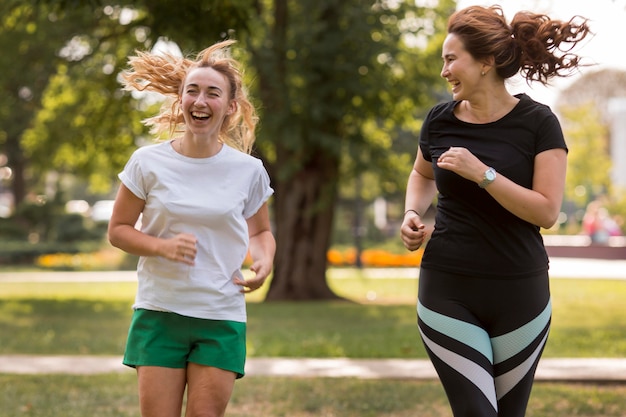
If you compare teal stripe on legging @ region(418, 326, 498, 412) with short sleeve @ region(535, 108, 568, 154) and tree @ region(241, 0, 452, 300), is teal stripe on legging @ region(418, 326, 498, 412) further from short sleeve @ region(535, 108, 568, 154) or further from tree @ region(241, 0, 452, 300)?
tree @ region(241, 0, 452, 300)

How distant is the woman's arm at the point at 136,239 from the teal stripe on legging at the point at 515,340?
116cm

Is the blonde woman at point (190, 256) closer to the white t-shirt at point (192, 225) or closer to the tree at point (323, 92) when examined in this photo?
the white t-shirt at point (192, 225)

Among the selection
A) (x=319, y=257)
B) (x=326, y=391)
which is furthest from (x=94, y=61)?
(x=326, y=391)

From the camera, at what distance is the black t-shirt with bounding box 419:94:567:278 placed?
3.80 metres

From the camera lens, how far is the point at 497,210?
3809mm

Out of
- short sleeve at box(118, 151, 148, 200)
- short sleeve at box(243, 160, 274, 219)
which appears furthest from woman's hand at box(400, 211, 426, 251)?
short sleeve at box(118, 151, 148, 200)

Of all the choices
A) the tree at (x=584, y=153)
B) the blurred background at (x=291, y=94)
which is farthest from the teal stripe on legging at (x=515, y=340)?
the tree at (x=584, y=153)

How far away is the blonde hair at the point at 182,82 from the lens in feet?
13.4

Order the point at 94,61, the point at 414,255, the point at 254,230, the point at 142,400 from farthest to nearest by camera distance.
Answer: the point at 414,255, the point at 94,61, the point at 254,230, the point at 142,400

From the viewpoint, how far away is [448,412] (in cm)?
743

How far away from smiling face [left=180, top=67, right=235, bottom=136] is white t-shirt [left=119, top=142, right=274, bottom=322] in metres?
0.12

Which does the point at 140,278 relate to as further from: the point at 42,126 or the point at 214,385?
the point at 42,126

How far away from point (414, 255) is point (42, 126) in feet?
46.4

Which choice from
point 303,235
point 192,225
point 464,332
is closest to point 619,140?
point 303,235
